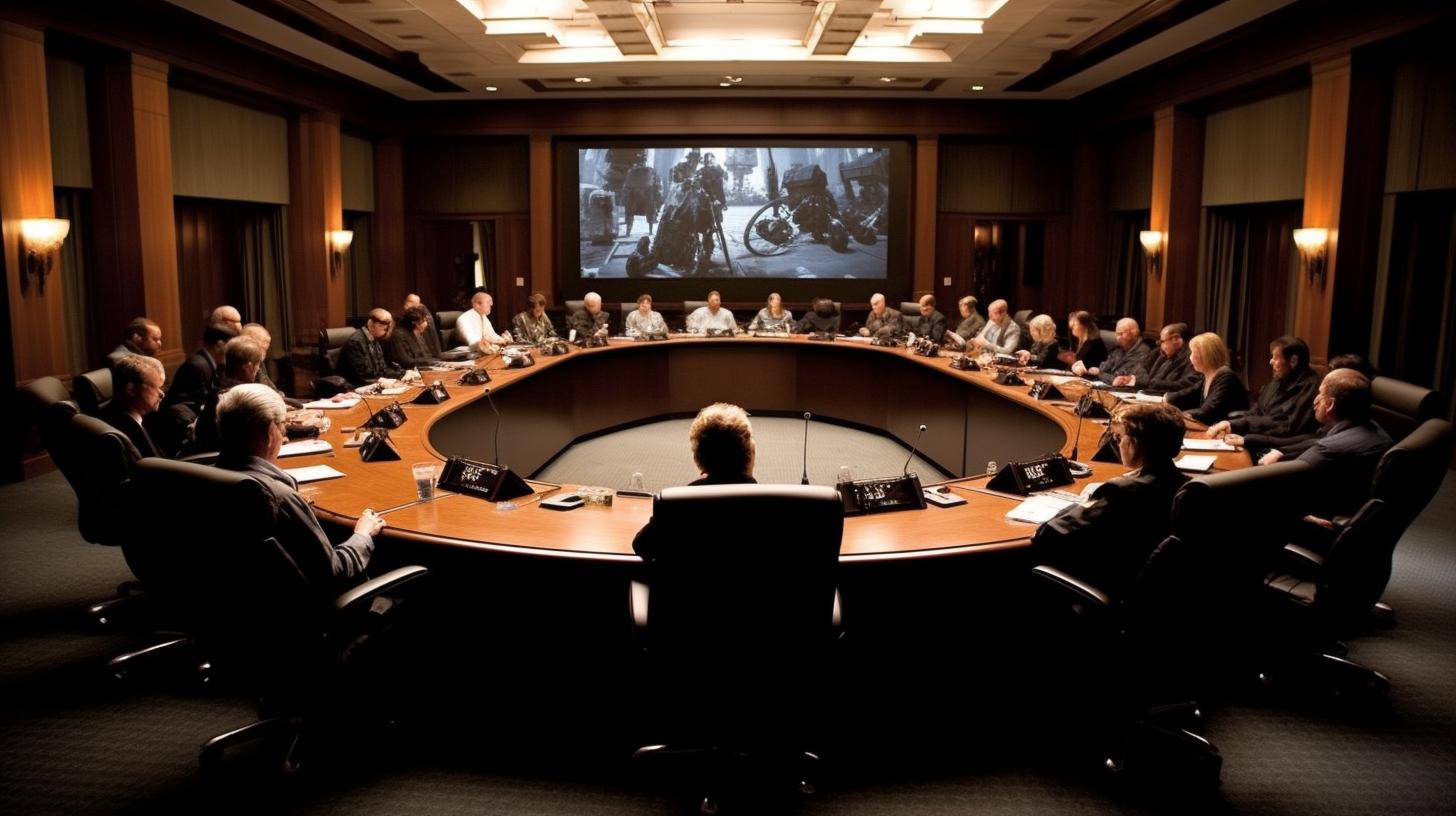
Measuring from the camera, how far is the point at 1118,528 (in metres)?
2.68

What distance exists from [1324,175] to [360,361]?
22.5 feet

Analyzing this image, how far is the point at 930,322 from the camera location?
29.9ft

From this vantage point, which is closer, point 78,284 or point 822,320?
point 78,284

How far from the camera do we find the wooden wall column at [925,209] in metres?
11.2

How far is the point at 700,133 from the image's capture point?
11188mm

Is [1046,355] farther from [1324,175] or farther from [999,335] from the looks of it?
[1324,175]

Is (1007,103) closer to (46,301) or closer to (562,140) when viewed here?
(562,140)

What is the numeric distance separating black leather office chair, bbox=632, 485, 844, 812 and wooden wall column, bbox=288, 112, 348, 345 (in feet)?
26.8

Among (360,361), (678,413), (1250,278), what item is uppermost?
(1250,278)

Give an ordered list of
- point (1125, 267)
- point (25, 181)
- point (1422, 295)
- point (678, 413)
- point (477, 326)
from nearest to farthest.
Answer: point (25, 181) → point (1422, 295) → point (477, 326) → point (678, 413) → point (1125, 267)

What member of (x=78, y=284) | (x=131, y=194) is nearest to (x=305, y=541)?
(x=131, y=194)

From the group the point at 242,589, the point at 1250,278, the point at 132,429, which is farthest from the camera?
the point at 1250,278

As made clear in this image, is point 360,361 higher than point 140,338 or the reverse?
the reverse

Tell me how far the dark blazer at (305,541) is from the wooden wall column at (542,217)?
888 cm
